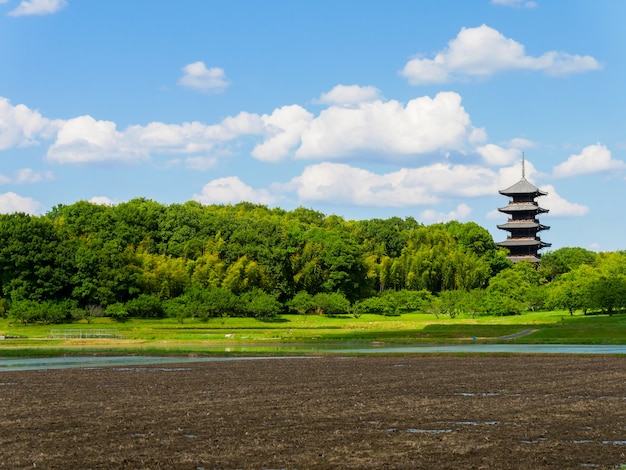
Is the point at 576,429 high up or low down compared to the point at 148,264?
down

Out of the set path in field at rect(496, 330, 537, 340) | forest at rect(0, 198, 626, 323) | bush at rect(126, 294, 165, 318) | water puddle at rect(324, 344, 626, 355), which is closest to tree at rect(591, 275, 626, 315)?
forest at rect(0, 198, 626, 323)

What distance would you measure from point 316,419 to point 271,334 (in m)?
64.3

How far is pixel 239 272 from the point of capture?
12656cm

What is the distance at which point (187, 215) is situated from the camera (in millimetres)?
142250

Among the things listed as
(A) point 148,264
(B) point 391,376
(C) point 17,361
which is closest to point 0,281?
(A) point 148,264

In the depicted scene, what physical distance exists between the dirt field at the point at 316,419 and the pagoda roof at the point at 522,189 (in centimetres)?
13031

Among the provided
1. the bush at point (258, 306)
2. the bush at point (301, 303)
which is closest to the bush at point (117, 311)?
the bush at point (258, 306)

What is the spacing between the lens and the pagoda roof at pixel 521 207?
551ft

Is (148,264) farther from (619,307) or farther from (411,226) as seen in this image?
(411,226)

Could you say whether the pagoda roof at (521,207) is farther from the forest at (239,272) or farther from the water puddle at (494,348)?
the water puddle at (494,348)

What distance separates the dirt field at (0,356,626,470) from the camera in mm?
19203

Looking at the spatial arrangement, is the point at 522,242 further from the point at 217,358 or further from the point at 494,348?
the point at 217,358

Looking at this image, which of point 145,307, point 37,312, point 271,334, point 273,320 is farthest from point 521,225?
point 37,312

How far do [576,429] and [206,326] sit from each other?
80750mm
